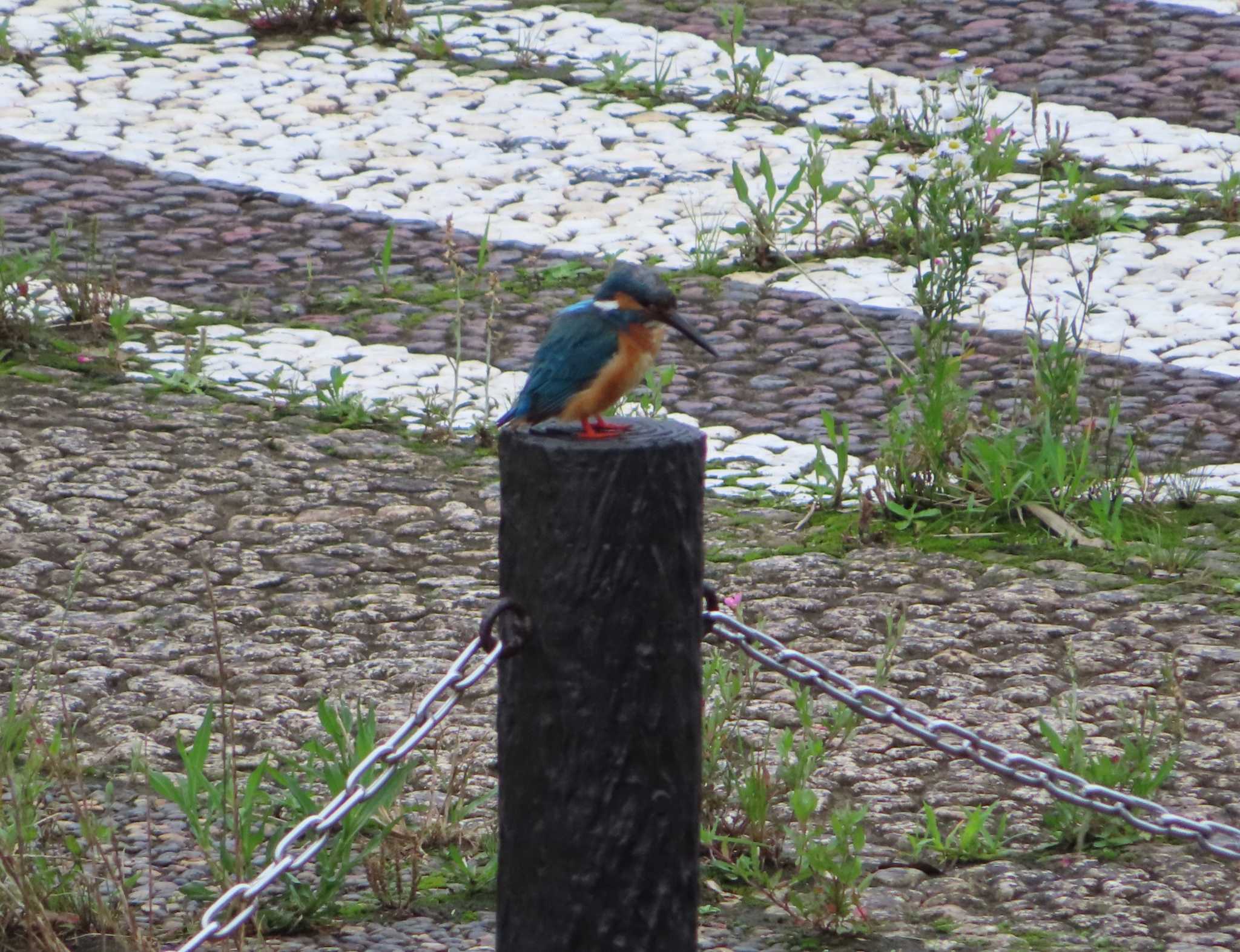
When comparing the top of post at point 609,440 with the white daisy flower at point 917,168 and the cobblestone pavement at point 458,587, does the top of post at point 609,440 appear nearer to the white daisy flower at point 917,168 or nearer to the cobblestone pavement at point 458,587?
the cobblestone pavement at point 458,587

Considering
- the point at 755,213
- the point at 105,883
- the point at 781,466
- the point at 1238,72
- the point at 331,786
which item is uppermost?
the point at 1238,72

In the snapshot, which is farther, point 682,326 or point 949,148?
point 949,148

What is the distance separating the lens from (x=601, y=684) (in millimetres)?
2533

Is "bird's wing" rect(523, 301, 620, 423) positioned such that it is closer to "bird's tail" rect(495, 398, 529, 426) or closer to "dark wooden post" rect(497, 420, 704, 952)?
"bird's tail" rect(495, 398, 529, 426)

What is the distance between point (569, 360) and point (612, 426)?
0.19 meters

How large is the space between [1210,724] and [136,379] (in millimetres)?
3996

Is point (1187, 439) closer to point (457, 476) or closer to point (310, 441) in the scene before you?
point (457, 476)

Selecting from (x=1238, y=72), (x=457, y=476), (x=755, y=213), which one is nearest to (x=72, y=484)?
(x=457, y=476)

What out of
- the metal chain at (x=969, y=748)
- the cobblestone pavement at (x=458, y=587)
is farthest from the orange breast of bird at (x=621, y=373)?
the cobblestone pavement at (x=458, y=587)

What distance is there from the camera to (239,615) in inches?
190

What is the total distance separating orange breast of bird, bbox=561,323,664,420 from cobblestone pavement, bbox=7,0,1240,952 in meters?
1.06

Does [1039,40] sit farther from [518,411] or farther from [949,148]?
[518,411]

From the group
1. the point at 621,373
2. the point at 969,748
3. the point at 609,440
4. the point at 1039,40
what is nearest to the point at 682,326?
the point at 621,373

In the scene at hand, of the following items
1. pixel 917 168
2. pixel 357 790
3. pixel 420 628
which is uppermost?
pixel 917 168
